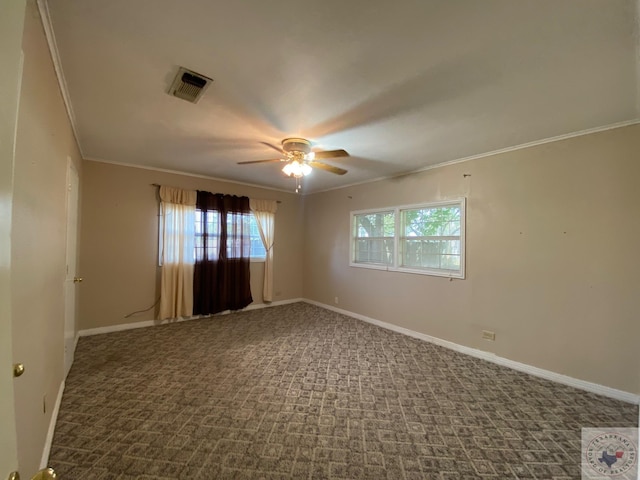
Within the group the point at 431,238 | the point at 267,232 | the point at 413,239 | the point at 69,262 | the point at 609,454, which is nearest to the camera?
the point at 609,454

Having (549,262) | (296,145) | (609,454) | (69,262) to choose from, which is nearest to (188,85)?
(296,145)

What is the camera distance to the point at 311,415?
2.12 meters

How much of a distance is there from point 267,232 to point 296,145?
2.89 metres

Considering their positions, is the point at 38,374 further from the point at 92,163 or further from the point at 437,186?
the point at 437,186

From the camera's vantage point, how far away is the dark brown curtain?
15.1 ft

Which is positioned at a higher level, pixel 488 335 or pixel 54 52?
pixel 54 52

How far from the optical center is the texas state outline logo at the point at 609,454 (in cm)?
165

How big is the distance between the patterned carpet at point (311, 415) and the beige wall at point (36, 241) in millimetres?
446

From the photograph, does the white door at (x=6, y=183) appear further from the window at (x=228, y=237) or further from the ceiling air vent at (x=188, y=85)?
the window at (x=228, y=237)

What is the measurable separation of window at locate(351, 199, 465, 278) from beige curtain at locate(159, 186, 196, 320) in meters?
2.89

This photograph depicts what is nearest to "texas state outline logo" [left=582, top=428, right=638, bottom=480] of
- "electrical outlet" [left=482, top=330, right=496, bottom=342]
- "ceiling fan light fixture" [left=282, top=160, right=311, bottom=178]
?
"electrical outlet" [left=482, top=330, right=496, bottom=342]

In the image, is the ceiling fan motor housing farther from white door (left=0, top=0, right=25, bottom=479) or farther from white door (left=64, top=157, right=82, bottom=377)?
white door (left=0, top=0, right=25, bottom=479)

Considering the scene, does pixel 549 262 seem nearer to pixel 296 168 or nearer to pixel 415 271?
pixel 415 271

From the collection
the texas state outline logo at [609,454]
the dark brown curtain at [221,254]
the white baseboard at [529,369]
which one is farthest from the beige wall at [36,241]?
the white baseboard at [529,369]
